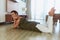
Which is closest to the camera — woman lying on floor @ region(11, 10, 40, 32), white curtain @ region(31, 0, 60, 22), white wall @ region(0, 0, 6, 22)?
woman lying on floor @ region(11, 10, 40, 32)

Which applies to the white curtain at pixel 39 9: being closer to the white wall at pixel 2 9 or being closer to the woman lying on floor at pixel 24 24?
the white wall at pixel 2 9

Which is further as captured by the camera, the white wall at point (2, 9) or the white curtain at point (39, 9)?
the white curtain at point (39, 9)

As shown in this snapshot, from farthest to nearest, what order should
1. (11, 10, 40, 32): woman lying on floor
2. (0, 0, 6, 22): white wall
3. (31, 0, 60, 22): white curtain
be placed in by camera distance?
(31, 0, 60, 22): white curtain → (0, 0, 6, 22): white wall → (11, 10, 40, 32): woman lying on floor

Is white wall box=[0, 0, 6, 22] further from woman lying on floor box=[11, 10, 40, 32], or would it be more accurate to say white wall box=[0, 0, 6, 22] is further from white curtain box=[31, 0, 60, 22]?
white curtain box=[31, 0, 60, 22]

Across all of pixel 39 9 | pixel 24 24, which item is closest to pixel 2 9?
pixel 24 24

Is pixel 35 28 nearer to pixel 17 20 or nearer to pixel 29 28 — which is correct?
pixel 29 28

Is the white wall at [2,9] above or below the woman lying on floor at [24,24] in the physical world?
above

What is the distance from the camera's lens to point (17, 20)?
4.66 metres

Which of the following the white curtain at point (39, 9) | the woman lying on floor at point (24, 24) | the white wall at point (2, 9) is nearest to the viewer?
the woman lying on floor at point (24, 24)

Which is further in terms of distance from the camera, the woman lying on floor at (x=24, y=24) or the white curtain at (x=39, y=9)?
the white curtain at (x=39, y=9)

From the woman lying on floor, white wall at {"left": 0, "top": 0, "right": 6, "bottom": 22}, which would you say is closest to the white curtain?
white wall at {"left": 0, "top": 0, "right": 6, "bottom": 22}

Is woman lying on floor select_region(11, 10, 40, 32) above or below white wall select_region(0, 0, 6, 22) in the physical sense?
below

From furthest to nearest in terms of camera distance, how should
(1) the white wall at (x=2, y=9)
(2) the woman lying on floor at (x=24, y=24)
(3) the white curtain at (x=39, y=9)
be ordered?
1. (3) the white curtain at (x=39, y=9)
2. (1) the white wall at (x=2, y=9)
3. (2) the woman lying on floor at (x=24, y=24)

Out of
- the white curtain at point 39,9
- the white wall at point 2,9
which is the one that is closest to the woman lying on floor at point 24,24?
the white wall at point 2,9
